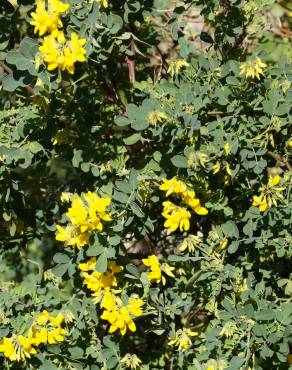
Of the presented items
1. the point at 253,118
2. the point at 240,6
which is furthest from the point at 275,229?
the point at 240,6

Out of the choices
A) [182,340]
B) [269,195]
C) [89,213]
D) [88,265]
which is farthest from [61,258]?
[269,195]

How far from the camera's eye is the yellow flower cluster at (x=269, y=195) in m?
1.98

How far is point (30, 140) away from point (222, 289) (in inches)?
33.6

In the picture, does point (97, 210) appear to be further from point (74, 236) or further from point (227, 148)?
point (227, 148)

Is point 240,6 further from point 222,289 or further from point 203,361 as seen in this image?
point 203,361

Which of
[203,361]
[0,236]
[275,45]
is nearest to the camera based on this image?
[203,361]

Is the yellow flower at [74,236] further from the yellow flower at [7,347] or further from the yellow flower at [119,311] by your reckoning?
the yellow flower at [7,347]

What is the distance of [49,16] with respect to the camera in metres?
1.80

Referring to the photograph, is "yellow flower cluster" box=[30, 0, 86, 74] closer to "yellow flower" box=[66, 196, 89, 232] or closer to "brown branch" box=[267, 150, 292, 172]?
"yellow flower" box=[66, 196, 89, 232]

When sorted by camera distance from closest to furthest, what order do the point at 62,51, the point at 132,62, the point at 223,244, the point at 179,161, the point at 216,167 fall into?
the point at 62,51, the point at 179,161, the point at 216,167, the point at 223,244, the point at 132,62

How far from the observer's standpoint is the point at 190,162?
1.89 meters

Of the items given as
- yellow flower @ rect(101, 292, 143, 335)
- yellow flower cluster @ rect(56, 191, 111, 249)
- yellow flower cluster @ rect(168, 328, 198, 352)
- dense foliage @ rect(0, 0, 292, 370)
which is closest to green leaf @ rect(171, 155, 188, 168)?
dense foliage @ rect(0, 0, 292, 370)

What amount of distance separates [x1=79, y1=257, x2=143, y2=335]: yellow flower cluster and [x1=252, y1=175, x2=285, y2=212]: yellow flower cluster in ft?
1.63

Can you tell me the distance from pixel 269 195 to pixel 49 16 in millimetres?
876
